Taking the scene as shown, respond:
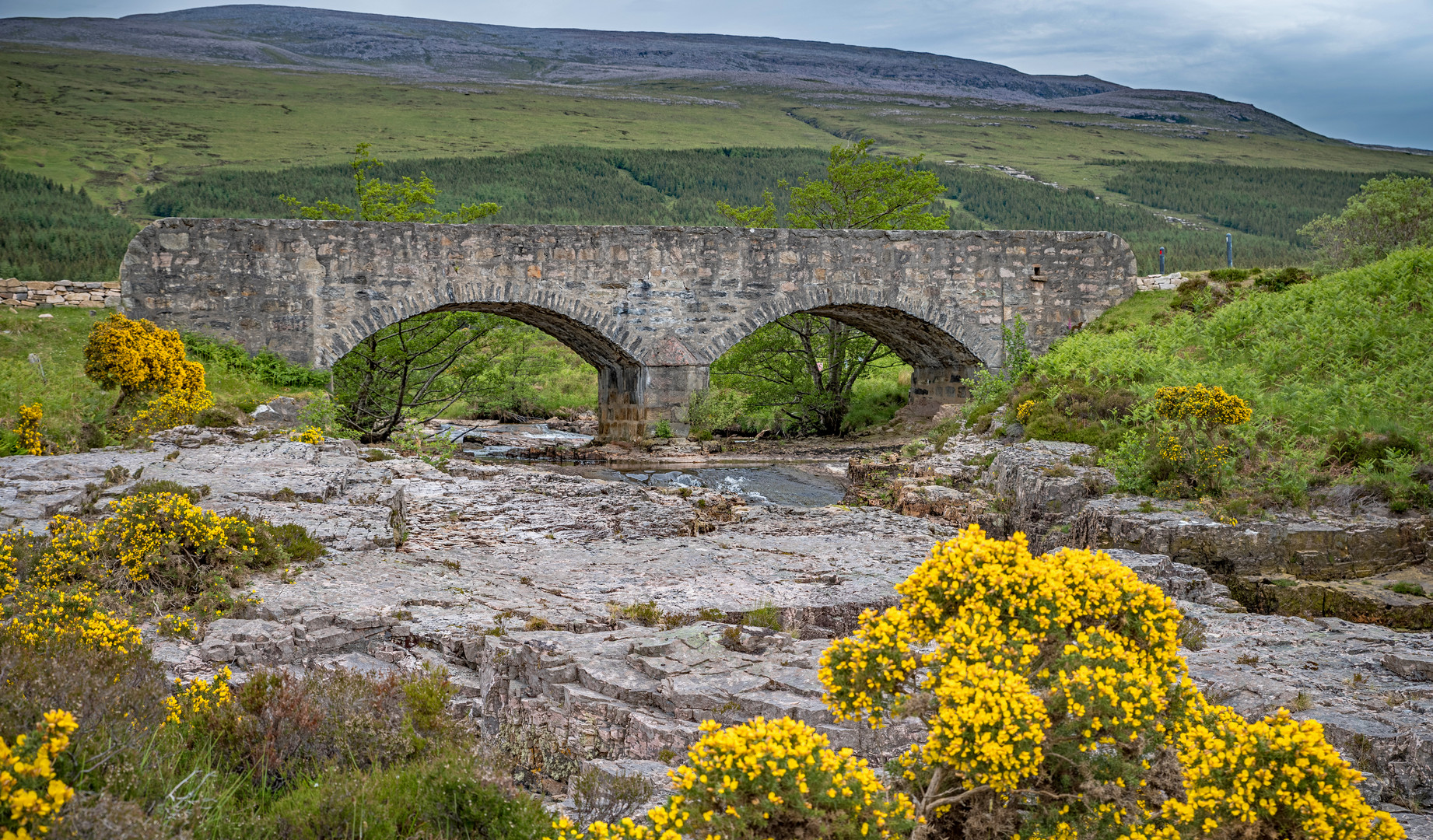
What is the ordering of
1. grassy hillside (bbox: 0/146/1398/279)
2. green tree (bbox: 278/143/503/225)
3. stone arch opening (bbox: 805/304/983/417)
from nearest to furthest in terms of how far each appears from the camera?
stone arch opening (bbox: 805/304/983/417) < green tree (bbox: 278/143/503/225) < grassy hillside (bbox: 0/146/1398/279)

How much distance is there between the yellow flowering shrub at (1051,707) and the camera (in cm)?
355

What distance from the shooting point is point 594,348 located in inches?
896

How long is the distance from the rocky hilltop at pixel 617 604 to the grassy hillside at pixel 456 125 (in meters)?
73.1

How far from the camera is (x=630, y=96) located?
157 meters

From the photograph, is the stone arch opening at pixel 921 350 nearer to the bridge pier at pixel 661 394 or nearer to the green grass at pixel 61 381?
the bridge pier at pixel 661 394

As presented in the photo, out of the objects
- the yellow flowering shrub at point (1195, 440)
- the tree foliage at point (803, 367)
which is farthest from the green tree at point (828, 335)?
the yellow flowering shrub at point (1195, 440)

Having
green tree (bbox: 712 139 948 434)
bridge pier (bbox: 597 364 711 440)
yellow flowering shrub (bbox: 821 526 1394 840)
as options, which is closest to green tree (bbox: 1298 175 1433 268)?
green tree (bbox: 712 139 948 434)

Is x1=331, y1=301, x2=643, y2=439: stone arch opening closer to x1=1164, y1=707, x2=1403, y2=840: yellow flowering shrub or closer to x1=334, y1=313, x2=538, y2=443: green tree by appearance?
x1=334, y1=313, x2=538, y2=443: green tree

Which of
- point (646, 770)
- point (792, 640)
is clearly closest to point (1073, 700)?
point (646, 770)

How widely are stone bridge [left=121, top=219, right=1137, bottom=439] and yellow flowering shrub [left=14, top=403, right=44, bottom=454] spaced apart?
683 centimetres

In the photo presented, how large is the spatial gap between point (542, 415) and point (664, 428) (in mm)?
11753

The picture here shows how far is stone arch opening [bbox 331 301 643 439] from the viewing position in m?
19.1

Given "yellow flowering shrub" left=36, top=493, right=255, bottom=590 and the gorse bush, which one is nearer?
"yellow flowering shrub" left=36, top=493, right=255, bottom=590

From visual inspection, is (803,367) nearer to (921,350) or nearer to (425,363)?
(921,350)
